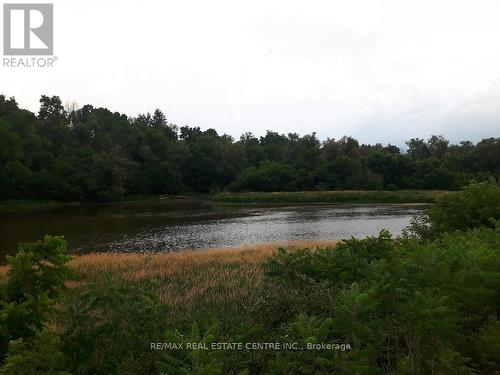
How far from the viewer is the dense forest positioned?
268ft

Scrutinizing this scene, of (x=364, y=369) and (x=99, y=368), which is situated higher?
(x=364, y=369)

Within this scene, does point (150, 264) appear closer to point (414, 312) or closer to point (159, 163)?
point (414, 312)

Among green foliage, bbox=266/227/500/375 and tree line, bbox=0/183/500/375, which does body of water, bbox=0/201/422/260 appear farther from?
green foliage, bbox=266/227/500/375

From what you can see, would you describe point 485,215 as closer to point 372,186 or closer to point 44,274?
point 44,274

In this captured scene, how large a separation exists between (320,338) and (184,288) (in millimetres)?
8471

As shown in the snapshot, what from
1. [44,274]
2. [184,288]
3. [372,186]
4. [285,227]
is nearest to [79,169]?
[285,227]

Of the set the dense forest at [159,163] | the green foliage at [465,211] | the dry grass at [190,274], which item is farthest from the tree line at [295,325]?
the dense forest at [159,163]

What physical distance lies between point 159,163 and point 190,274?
292 ft

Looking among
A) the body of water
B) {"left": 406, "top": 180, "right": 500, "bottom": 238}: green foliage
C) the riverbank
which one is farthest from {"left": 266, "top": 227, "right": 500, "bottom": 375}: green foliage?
the riverbank

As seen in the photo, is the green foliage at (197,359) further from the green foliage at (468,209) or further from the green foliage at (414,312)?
the green foliage at (468,209)

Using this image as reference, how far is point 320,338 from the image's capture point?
551 cm

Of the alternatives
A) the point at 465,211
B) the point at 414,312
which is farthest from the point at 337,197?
the point at 414,312

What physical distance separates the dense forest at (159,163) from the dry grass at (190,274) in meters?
66.1

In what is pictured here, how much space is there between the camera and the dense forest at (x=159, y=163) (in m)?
81.6
